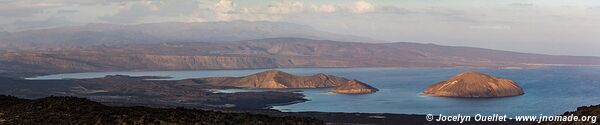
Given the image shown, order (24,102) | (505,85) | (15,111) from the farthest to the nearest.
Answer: (505,85), (24,102), (15,111)

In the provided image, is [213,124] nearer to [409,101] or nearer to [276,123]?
[276,123]

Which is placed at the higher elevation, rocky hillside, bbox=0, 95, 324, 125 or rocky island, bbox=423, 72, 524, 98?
rocky island, bbox=423, 72, 524, 98

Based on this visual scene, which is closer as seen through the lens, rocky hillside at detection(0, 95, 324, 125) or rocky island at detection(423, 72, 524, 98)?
rocky hillside at detection(0, 95, 324, 125)

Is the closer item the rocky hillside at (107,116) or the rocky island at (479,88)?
the rocky hillside at (107,116)

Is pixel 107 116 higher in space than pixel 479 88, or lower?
lower

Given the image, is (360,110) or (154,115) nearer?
(154,115)

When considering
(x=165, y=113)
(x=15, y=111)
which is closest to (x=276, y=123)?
(x=165, y=113)

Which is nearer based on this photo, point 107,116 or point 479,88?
point 107,116

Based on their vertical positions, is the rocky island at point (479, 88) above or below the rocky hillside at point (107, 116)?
above
